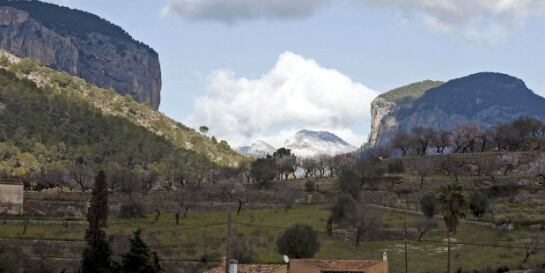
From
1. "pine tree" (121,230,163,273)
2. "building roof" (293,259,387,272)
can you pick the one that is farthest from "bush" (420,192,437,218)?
"pine tree" (121,230,163,273)

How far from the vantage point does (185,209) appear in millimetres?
109188

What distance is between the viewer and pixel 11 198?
4422 inches

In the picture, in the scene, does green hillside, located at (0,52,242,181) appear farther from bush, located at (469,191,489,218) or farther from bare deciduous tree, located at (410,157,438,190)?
bush, located at (469,191,489,218)

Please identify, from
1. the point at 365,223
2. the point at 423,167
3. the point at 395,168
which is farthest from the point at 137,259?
the point at 395,168

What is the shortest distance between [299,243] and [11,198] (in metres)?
50.0

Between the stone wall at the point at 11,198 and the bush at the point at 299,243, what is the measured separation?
46.2 m

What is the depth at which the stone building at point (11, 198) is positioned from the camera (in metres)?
111

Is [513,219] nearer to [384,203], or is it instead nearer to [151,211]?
[384,203]

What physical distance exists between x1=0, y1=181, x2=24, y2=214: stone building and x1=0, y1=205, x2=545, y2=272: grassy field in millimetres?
13252

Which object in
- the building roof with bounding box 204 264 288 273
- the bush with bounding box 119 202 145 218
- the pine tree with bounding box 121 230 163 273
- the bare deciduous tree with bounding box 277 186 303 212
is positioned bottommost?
the building roof with bounding box 204 264 288 273

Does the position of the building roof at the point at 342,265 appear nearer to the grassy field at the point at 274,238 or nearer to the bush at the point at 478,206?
the grassy field at the point at 274,238

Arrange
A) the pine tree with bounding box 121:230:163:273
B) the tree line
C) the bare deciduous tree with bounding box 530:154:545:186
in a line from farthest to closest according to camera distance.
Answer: the tree line → the bare deciduous tree with bounding box 530:154:545:186 → the pine tree with bounding box 121:230:163:273

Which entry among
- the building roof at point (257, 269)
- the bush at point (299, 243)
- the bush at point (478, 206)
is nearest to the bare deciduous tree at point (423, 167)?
the bush at point (478, 206)

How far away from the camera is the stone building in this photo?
111356 mm
